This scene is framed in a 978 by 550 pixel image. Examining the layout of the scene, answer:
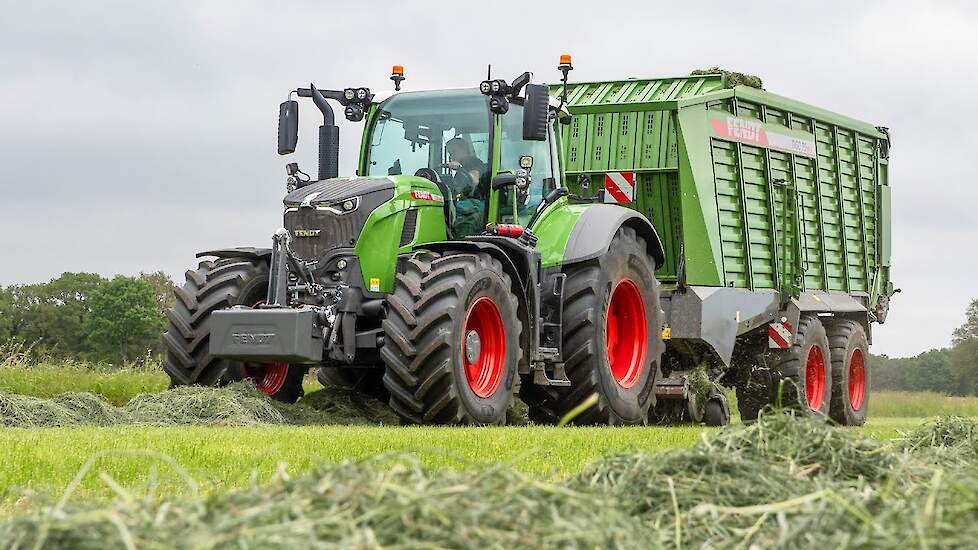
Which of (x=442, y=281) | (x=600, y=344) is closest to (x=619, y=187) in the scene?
(x=600, y=344)

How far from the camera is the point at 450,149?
13.0m

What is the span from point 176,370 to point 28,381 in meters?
5.79

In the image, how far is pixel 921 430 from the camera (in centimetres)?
747

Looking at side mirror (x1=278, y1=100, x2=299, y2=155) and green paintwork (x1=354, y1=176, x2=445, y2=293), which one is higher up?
side mirror (x1=278, y1=100, x2=299, y2=155)

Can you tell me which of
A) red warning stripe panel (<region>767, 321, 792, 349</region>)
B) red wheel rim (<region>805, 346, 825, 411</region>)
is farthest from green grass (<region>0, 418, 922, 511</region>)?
red wheel rim (<region>805, 346, 825, 411</region>)

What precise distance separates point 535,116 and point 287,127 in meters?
2.39

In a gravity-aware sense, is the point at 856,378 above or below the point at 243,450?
below

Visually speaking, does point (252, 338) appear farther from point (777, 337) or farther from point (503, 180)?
point (777, 337)

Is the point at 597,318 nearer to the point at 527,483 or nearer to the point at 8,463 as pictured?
the point at 8,463

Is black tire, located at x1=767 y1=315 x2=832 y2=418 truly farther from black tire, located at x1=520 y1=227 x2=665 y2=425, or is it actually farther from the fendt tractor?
black tire, located at x1=520 y1=227 x2=665 y2=425

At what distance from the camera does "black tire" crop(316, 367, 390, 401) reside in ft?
45.4

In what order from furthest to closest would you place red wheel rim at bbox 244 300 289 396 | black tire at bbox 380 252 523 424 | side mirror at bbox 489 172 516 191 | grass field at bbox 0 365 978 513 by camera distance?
1. red wheel rim at bbox 244 300 289 396
2. side mirror at bbox 489 172 516 191
3. black tire at bbox 380 252 523 424
4. grass field at bbox 0 365 978 513

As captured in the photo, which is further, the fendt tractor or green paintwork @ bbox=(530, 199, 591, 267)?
green paintwork @ bbox=(530, 199, 591, 267)

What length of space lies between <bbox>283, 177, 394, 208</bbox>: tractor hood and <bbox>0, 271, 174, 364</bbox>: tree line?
96.8 ft
